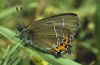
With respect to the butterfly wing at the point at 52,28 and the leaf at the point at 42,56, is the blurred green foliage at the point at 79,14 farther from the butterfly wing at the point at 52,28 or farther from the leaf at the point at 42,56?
the leaf at the point at 42,56

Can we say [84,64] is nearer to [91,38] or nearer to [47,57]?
[91,38]

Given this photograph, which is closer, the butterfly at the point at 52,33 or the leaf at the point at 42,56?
the leaf at the point at 42,56

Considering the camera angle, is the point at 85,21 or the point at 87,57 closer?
the point at 87,57

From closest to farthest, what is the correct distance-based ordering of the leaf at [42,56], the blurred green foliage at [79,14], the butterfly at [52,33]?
the leaf at [42,56], the butterfly at [52,33], the blurred green foliage at [79,14]

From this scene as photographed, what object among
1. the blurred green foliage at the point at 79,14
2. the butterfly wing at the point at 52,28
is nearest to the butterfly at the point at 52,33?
the butterfly wing at the point at 52,28

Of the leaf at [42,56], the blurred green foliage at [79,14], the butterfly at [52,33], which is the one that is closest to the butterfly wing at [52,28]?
the butterfly at [52,33]

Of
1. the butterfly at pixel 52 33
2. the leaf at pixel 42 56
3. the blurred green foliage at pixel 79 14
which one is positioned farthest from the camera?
the blurred green foliage at pixel 79 14

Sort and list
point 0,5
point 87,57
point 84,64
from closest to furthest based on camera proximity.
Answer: point 0,5 < point 84,64 < point 87,57

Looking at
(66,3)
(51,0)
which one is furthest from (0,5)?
(66,3)

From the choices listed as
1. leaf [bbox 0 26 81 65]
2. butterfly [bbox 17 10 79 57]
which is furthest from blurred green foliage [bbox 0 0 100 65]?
leaf [bbox 0 26 81 65]
